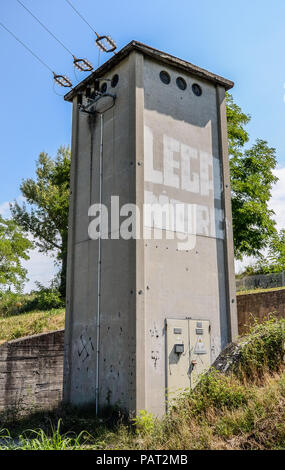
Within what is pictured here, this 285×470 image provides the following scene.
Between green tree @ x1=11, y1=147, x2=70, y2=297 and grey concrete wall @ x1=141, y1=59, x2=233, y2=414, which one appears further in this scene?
green tree @ x1=11, y1=147, x2=70, y2=297

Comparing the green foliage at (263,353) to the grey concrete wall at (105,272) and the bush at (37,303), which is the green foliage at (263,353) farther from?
the bush at (37,303)

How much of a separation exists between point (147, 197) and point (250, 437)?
240 inches

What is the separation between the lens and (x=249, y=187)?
72.3ft

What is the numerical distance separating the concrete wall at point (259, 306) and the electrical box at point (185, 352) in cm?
346

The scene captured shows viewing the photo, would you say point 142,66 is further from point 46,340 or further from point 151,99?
point 46,340

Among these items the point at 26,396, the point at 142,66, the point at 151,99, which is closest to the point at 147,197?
the point at 151,99

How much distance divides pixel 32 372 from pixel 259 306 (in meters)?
7.85

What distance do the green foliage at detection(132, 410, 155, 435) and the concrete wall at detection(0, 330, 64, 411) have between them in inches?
194

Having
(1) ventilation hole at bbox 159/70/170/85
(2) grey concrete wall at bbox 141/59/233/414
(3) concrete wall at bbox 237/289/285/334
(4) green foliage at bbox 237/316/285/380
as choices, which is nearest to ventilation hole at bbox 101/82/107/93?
(2) grey concrete wall at bbox 141/59/233/414

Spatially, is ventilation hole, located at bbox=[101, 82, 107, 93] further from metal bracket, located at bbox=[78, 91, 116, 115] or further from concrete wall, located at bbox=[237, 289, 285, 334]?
concrete wall, located at bbox=[237, 289, 285, 334]

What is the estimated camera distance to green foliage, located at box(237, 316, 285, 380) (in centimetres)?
913

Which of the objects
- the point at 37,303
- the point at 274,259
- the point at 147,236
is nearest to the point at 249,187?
the point at 274,259

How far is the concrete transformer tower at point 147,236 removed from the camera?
10.3 metres

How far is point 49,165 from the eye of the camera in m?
40.3
